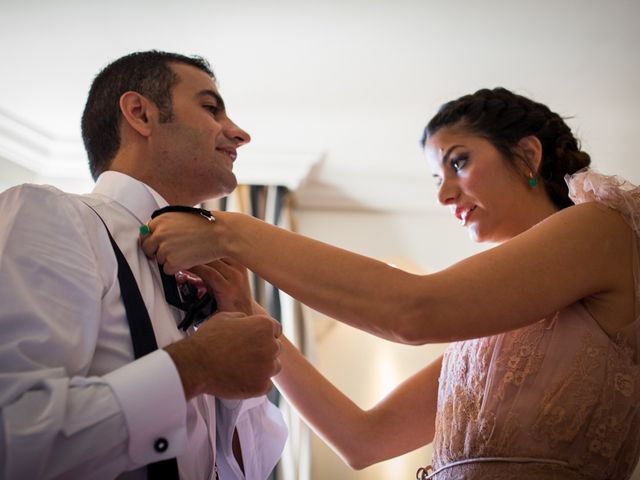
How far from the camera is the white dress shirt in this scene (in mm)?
1006

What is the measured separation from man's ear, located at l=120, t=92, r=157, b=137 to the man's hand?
0.60 metres

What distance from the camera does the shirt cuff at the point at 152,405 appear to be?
1.06 metres

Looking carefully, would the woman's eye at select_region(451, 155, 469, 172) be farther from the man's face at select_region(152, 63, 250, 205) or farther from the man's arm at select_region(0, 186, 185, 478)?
the man's arm at select_region(0, 186, 185, 478)

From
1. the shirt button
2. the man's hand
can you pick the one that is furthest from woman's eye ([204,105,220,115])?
the shirt button

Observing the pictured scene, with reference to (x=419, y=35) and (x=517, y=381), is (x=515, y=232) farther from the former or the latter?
(x=419, y=35)

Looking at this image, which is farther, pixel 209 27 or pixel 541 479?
pixel 209 27

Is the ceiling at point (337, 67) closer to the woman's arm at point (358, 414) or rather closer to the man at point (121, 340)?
the man at point (121, 340)

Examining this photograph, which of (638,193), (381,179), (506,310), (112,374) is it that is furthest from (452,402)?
(381,179)

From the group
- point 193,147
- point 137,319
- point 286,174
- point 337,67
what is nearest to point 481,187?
point 193,147

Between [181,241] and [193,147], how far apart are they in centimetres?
35

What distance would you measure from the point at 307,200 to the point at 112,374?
127 inches

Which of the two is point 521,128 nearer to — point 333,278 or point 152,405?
point 333,278

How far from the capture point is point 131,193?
1511 mm

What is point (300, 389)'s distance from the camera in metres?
1.89
